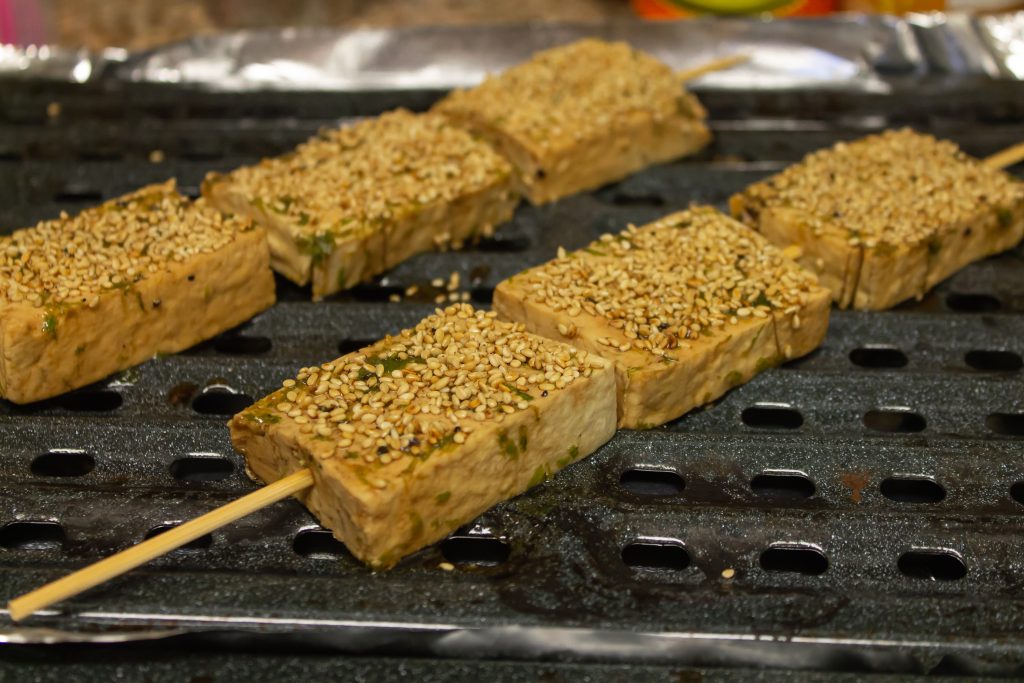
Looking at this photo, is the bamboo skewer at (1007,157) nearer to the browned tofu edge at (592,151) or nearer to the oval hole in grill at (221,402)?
the browned tofu edge at (592,151)

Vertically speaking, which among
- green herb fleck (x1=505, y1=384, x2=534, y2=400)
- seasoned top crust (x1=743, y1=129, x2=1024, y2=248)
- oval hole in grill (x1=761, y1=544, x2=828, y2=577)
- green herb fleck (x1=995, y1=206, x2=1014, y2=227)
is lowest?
oval hole in grill (x1=761, y1=544, x2=828, y2=577)

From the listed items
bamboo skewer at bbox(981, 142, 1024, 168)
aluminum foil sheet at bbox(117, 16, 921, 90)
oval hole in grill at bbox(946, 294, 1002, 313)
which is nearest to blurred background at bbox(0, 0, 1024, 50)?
aluminum foil sheet at bbox(117, 16, 921, 90)

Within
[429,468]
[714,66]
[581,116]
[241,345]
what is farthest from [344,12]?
[429,468]

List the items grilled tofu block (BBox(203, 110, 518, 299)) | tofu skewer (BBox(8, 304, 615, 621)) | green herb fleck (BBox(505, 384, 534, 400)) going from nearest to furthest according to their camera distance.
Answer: tofu skewer (BBox(8, 304, 615, 621)) → green herb fleck (BBox(505, 384, 534, 400)) → grilled tofu block (BBox(203, 110, 518, 299))

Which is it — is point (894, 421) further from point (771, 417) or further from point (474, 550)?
point (474, 550)

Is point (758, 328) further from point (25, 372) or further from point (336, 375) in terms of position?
point (25, 372)

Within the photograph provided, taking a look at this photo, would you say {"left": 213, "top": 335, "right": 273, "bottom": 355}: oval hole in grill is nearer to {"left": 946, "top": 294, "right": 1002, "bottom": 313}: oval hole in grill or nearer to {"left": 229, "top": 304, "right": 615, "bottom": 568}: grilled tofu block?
{"left": 229, "top": 304, "right": 615, "bottom": 568}: grilled tofu block
